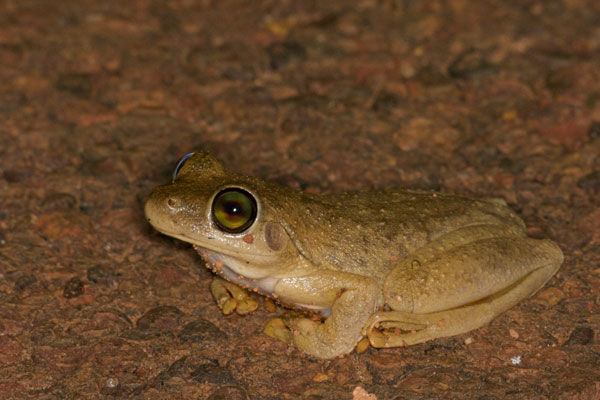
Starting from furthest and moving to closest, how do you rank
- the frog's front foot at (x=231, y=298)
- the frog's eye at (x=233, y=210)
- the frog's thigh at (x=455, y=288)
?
the frog's front foot at (x=231, y=298), the frog's thigh at (x=455, y=288), the frog's eye at (x=233, y=210)

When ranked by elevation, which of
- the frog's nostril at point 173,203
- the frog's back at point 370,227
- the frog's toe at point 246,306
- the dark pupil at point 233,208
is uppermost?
the dark pupil at point 233,208

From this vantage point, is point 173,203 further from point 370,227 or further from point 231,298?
point 370,227

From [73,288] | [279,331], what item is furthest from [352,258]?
[73,288]

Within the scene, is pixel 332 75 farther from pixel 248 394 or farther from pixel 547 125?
pixel 248 394

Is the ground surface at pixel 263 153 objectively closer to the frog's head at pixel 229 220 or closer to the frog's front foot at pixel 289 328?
the frog's front foot at pixel 289 328

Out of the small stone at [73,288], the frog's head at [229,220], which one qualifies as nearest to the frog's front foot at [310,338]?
the frog's head at [229,220]

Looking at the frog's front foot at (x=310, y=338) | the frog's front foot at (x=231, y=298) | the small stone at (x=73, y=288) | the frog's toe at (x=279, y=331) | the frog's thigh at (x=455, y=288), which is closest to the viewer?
the frog's thigh at (x=455, y=288)

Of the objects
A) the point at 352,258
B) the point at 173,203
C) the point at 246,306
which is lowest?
the point at 246,306

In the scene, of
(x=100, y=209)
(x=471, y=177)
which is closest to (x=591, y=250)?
(x=471, y=177)
